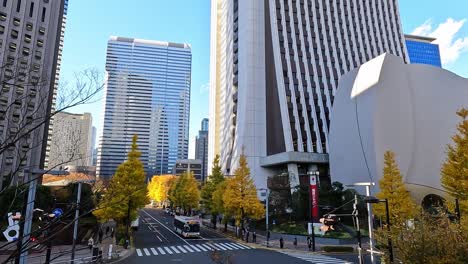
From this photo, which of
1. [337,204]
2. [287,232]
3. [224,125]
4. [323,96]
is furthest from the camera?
[224,125]

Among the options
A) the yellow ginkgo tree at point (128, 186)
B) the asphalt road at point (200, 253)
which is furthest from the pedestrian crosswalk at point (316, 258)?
the yellow ginkgo tree at point (128, 186)

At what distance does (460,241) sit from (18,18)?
68.4m

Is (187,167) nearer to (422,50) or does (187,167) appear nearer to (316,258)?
(422,50)

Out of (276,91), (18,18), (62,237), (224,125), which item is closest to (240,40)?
(276,91)

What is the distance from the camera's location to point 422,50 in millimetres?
137375

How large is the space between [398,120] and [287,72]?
76.8ft

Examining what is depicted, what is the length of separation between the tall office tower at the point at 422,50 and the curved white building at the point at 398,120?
9452cm

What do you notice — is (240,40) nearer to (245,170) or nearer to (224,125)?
(224,125)

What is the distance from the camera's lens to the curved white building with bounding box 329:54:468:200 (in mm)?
45594

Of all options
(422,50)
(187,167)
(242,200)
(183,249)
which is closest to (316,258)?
(183,249)

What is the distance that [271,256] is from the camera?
27.1m

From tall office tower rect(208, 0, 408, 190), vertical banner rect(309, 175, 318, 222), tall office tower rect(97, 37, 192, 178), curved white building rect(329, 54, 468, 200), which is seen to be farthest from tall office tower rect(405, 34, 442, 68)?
vertical banner rect(309, 175, 318, 222)

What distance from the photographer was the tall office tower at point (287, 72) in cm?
6056

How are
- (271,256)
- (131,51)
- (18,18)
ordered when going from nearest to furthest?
(271,256) < (18,18) < (131,51)
